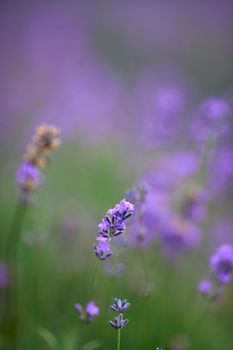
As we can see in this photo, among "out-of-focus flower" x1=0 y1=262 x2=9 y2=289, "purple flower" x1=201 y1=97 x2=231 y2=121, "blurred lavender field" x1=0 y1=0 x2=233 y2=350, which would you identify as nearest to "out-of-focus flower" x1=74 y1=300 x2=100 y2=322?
"blurred lavender field" x1=0 y1=0 x2=233 y2=350

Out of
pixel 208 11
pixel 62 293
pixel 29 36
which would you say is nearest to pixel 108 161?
pixel 62 293

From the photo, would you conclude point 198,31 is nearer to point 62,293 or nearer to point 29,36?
point 29,36

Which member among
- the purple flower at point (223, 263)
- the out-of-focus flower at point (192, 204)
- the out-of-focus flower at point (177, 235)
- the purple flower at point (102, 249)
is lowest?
the purple flower at point (102, 249)

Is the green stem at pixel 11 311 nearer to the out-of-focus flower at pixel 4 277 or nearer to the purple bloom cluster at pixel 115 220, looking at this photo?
the out-of-focus flower at pixel 4 277

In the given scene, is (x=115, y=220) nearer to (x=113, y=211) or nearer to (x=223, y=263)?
(x=113, y=211)

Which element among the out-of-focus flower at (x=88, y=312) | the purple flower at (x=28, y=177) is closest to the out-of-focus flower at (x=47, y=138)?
the purple flower at (x=28, y=177)

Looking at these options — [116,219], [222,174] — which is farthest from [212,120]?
[116,219]

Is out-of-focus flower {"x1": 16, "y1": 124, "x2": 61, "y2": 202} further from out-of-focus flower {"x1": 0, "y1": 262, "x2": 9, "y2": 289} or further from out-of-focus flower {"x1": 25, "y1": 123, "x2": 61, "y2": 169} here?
out-of-focus flower {"x1": 0, "y1": 262, "x2": 9, "y2": 289}

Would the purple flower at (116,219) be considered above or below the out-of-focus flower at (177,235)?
below
